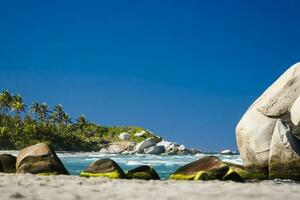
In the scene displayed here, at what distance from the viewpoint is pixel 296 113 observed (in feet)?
63.2

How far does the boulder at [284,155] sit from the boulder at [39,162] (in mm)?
9058

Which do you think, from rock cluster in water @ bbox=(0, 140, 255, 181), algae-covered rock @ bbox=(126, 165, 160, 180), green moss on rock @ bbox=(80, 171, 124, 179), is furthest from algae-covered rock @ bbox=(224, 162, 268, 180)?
green moss on rock @ bbox=(80, 171, 124, 179)

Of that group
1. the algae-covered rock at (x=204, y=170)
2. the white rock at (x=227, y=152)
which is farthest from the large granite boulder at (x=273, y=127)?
the white rock at (x=227, y=152)

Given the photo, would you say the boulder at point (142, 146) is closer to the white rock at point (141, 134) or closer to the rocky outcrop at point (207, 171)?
the white rock at point (141, 134)

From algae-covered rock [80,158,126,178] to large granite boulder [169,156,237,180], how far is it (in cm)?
215

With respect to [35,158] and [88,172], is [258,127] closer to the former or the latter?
[88,172]

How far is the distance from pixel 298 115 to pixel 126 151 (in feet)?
302

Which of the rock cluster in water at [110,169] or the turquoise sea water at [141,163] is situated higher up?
the rock cluster in water at [110,169]

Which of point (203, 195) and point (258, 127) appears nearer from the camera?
point (203, 195)

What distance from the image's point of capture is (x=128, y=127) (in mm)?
140500

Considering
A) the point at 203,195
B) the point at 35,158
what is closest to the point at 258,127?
the point at 35,158

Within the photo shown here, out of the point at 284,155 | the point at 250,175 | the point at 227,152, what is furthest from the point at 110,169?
the point at 227,152

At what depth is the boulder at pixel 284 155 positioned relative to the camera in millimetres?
19031

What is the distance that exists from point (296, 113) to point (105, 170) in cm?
871
